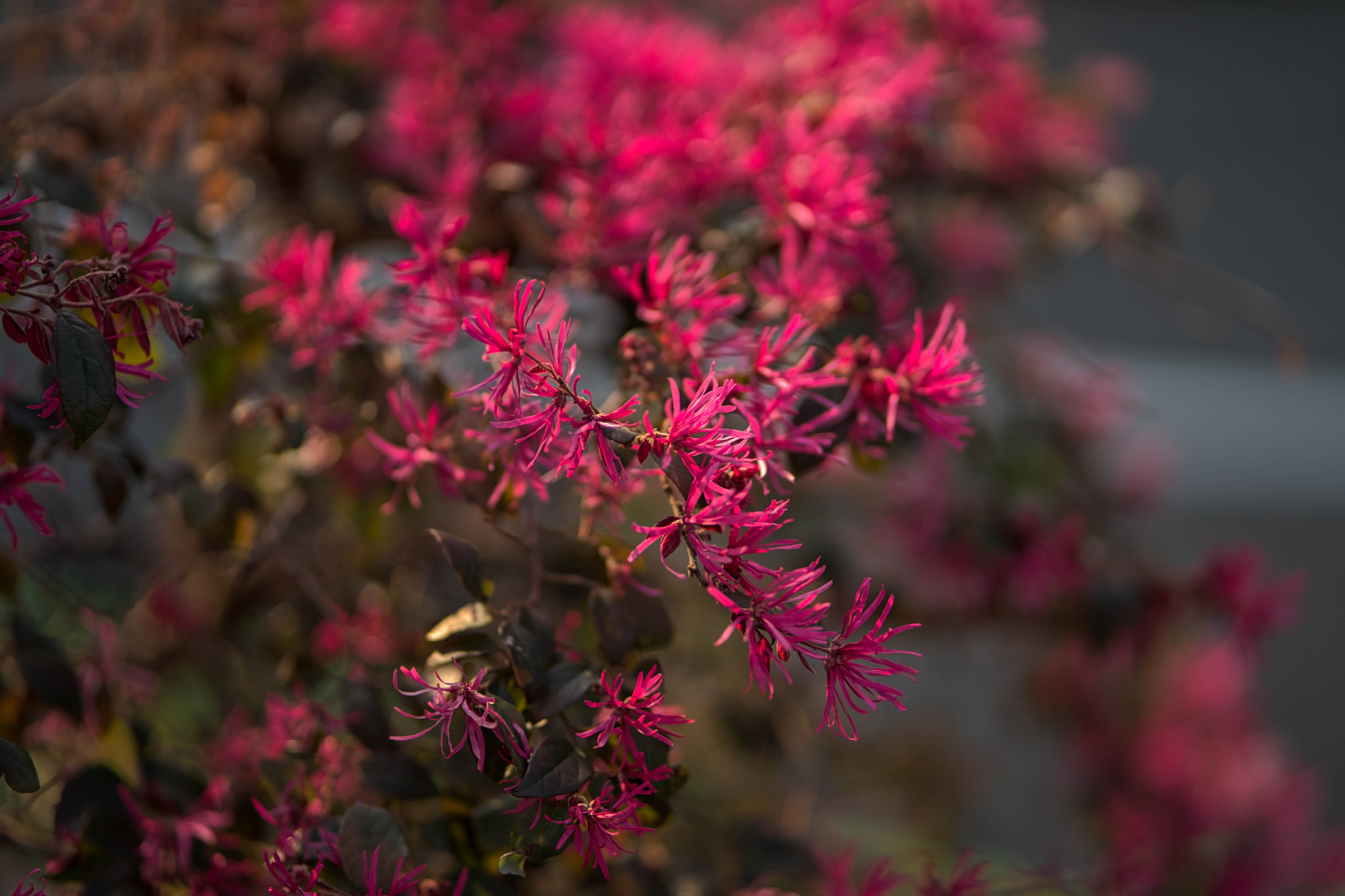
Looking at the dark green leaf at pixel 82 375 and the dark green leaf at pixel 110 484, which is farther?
the dark green leaf at pixel 110 484

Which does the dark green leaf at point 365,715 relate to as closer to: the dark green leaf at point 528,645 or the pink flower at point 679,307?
the dark green leaf at point 528,645

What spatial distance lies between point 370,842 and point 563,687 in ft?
0.38

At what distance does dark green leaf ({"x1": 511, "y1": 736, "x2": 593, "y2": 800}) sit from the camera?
0.34 metres

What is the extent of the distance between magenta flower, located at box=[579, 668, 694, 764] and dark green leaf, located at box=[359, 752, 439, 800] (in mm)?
116

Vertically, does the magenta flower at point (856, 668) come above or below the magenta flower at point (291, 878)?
above

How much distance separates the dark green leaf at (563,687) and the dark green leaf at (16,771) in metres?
0.23

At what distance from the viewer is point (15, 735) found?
509 mm

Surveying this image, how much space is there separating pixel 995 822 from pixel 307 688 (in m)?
1.36

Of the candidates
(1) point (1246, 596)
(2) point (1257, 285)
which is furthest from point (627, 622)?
(2) point (1257, 285)

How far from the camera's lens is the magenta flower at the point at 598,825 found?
36 cm

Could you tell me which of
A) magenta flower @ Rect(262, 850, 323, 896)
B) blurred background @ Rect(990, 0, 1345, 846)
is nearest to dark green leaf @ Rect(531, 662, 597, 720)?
magenta flower @ Rect(262, 850, 323, 896)

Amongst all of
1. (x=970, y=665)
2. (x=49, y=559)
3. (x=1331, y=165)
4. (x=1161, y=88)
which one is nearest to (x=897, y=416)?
(x=49, y=559)

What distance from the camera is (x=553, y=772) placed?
1.16 ft

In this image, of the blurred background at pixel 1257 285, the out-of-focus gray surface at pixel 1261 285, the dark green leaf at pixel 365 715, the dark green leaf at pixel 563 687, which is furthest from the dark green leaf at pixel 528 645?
the out-of-focus gray surface at pixel 1261 285
